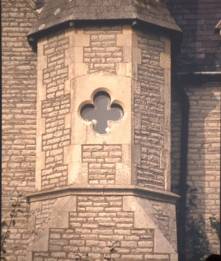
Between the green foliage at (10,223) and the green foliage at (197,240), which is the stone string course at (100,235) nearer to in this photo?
the green foliage at (10,223)

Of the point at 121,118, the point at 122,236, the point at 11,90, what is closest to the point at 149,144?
the point at 121,118

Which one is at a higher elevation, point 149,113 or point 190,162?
point 149,113

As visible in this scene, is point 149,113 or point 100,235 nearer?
point 100,235

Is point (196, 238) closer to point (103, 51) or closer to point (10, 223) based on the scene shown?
point (103, 51)

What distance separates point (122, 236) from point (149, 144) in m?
1.71

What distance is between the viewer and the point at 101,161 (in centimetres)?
1770

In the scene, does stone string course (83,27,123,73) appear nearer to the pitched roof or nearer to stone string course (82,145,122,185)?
the pitched roof

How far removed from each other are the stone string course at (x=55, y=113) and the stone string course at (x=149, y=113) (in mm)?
1186

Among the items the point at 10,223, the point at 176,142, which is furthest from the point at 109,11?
the point at 10,223

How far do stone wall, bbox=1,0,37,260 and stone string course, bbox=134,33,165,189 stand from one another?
7.42 ft

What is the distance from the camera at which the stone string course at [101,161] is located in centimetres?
1761

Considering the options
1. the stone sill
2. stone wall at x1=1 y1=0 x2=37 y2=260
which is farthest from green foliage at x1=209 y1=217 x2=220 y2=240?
stone wall at x1=1 y1=0 x2=37 y2=260

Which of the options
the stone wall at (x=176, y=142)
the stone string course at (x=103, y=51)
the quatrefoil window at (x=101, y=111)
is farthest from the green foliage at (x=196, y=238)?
the stone string course at (x=103, y=51)

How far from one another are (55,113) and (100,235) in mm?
2383
